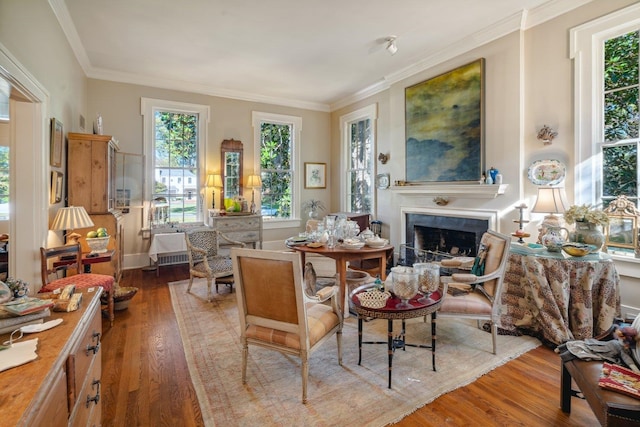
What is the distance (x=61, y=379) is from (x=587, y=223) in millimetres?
3743

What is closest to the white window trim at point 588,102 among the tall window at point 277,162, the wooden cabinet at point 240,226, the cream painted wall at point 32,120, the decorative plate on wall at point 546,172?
the decorative plate on wall at point 546,172

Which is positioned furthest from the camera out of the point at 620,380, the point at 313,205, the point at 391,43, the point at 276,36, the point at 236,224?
the point at 313,205

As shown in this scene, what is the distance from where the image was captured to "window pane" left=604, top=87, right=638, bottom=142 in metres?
2.99

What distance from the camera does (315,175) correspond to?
707 cm

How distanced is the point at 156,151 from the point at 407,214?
4.39 m

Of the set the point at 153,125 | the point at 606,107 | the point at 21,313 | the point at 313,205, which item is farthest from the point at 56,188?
the point at 606,107

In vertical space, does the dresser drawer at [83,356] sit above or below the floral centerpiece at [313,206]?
below

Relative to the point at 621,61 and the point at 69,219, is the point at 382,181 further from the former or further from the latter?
the point at 69,219

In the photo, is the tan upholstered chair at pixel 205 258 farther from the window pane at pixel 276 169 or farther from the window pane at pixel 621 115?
the window pane at pixel 621 115

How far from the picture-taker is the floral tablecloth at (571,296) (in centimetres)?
261

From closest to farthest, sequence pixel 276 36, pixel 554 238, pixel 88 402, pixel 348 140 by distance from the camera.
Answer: pixel 88 402, pixel 554 238, pixel 276 36, pixel 348 140

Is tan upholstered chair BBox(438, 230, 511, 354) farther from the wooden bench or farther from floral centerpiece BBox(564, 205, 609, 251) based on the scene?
floral centerpiece BBox(564, 205, 609, 251)

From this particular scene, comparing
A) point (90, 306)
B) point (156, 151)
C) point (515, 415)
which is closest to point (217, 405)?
point (90, 306)

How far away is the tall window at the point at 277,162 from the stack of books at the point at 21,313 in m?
5.31
